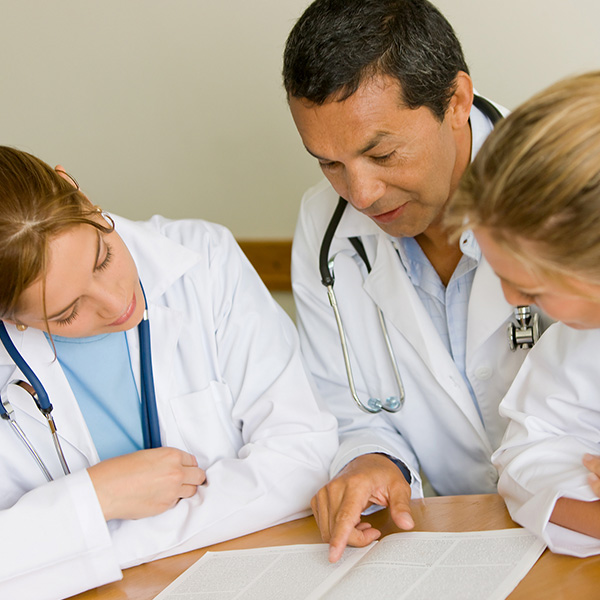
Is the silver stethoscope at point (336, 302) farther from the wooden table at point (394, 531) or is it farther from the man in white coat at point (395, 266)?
the wooden table at point (394, 531)

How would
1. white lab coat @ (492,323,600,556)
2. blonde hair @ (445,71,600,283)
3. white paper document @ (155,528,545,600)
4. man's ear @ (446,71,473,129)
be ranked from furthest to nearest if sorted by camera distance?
man's ear @ (446,71,473,129) < white lab coat @ (492,323,600,556) < white paper document @ (155,528,545,600) < blonde hair @ (445,71,600,283)

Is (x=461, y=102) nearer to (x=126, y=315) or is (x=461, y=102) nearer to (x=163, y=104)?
(x=126, y=315)

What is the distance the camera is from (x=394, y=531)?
1.13 m

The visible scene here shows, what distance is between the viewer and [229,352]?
4.57ft

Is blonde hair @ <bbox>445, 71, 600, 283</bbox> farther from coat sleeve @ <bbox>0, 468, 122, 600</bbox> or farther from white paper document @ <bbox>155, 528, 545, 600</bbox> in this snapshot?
coat sleeve @ <bbox>0, 468, 122, 600</bbox>

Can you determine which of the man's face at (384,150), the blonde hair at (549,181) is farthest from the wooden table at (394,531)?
the man's face at (384,150)

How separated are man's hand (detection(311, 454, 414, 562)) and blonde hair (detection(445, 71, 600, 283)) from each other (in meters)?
0.46

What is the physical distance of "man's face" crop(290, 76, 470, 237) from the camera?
3.95 ft

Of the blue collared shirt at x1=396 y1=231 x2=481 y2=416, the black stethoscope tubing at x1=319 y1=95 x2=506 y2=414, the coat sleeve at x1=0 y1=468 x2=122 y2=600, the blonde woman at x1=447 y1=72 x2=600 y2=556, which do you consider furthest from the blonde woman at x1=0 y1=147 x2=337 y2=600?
the blonde woman at x1=447 y1=72 x2=600 y2=556

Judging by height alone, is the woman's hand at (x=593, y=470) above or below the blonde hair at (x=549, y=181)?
below

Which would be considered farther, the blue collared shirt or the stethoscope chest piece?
the blue collared shirt

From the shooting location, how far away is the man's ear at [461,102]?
1293 mm

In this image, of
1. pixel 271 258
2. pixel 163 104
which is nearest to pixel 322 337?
pixel 271 258

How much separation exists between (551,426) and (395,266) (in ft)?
1.50
